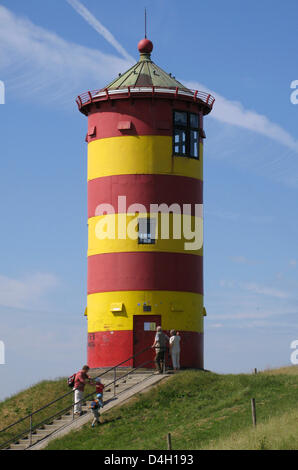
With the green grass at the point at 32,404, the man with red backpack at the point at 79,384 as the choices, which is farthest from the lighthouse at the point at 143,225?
the man with red backpack at the point at 79,384

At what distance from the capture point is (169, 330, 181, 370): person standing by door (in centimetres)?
3653

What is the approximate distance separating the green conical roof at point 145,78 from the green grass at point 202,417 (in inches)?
494

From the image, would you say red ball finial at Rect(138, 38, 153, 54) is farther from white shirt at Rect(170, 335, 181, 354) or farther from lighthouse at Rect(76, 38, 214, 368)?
white shirt at Rect(170, 335, 181, 354)

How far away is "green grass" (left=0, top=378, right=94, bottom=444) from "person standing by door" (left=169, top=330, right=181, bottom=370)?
3584mm

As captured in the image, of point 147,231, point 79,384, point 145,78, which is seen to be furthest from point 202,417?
point 145,78

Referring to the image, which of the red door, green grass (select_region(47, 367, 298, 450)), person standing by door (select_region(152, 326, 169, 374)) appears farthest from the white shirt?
green grass (select_region(47, 367, 298, 450))

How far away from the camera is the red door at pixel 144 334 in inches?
1480

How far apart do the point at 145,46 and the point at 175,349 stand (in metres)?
14.0

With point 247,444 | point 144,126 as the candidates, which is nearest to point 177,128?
point 144,126

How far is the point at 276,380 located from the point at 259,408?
13.2ft

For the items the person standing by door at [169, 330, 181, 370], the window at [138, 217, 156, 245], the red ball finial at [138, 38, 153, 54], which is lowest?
the person standing by door at [169, 330, 181, 370]

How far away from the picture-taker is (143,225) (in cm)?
3791

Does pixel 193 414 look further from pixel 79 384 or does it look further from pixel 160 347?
pixel 160 347
